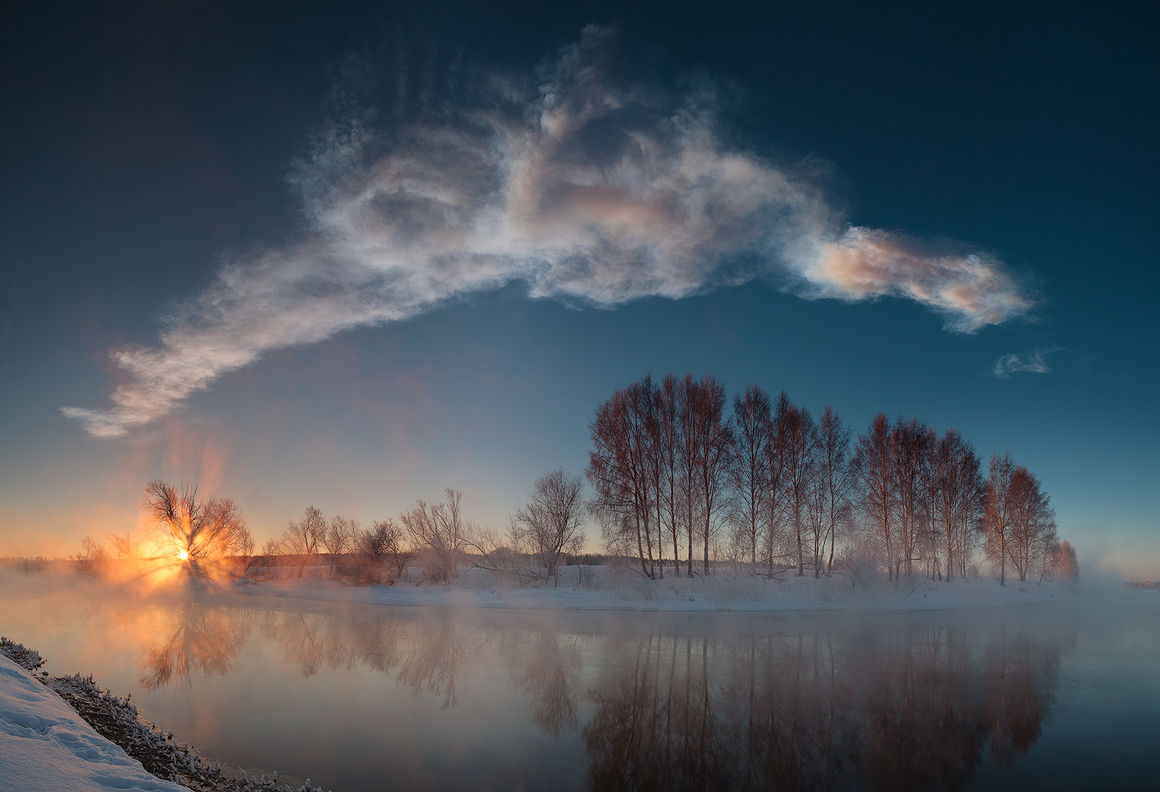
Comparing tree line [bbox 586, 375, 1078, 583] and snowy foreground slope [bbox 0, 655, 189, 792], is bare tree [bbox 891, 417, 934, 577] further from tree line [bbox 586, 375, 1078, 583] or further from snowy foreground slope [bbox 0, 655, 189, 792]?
snowy foreground slope [bbox 0, 655, 189, 792]

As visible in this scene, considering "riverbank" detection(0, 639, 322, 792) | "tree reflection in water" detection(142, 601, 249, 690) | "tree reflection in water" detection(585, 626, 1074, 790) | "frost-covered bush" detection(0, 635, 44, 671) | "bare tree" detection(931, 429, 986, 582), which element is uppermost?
"bare tree" detection(931, 429, 986, 582)

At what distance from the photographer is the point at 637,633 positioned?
2316 centimetres

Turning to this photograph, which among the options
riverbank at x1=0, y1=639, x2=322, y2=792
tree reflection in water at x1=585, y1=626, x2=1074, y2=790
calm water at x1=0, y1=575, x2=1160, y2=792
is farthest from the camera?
calm water at x1=0, y1=575, x2=1160, y2=792

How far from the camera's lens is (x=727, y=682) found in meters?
14.3

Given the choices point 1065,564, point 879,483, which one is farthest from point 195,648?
point 1065,564

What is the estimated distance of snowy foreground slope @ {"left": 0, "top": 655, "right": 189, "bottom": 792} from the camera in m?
5.42

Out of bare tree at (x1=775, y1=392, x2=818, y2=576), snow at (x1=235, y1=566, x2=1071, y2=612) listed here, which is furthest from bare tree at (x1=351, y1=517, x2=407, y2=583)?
bare tree at (x1=775, y1=392, x2=818, y2=576)

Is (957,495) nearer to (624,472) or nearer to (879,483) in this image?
(879,483)

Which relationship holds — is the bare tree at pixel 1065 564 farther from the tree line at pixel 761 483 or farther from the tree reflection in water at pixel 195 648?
the tree reflection in water at pixel 195 648

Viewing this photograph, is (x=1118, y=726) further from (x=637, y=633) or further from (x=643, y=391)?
(x=643, y=391)

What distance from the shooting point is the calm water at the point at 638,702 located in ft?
28.7

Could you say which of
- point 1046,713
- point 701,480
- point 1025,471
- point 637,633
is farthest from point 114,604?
point 1025,471

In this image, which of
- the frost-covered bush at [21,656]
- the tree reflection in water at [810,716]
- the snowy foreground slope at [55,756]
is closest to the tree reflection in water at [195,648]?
the frost-covered bush at [21,656]

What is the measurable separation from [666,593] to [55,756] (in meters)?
29.9
